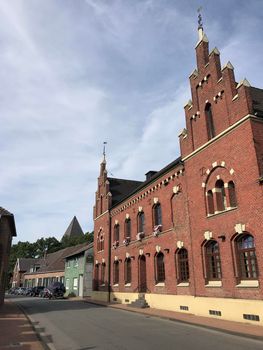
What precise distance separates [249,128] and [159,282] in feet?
44.2

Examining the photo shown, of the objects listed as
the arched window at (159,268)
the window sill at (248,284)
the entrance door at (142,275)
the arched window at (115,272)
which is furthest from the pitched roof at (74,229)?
the window sill at (248,284)

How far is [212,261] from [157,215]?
27.3 ft

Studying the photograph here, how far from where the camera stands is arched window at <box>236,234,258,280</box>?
1593 cm

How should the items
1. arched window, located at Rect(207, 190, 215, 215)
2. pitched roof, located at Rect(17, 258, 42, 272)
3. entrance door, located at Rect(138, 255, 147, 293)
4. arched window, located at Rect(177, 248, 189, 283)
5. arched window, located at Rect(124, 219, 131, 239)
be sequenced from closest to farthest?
arched window, located at Rect(207, 190, 215, 215) < arched window, located at Rect(177, 248, 189, 283) < entrance door, located at Rect(138, 255, 147, 293) < arched window, located at Rect(124, 219, 131, 239) < pitched roof, located at Rect(17, 258, 42, 272)

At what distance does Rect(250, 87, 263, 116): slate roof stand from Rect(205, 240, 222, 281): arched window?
7.36m

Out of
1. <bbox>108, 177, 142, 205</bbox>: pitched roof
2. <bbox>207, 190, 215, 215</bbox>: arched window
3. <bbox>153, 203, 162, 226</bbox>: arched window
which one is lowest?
<bbox>207, 190, 215, 215</bbox>: arched window

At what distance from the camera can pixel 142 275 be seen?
2814cm

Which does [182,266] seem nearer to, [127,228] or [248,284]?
[248,284]

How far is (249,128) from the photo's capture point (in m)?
16.5

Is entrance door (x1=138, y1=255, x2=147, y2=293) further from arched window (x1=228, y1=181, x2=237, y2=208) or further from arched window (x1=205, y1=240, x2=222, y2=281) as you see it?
arched window (x1=228, y1=181, x2=237, y2=208)

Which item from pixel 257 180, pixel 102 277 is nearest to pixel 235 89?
pixel 257 180

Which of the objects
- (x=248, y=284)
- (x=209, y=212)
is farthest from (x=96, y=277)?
(x=248, y=284)

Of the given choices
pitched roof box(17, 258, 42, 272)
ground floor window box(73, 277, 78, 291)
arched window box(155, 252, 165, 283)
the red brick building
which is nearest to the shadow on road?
the red brick building

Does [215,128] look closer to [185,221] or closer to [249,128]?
[249,128]
